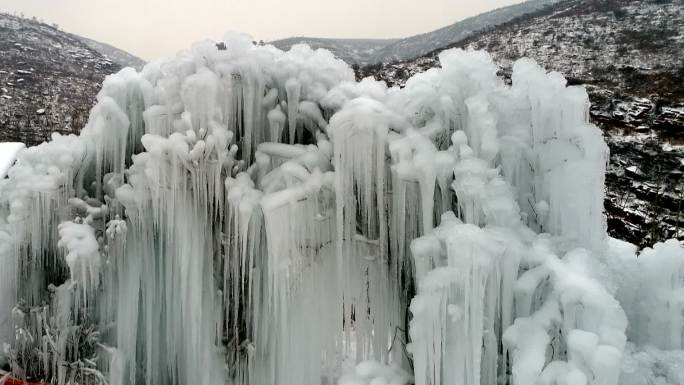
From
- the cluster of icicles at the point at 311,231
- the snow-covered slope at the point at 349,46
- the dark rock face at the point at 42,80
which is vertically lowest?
the cluster of icicles at the point at 311,231

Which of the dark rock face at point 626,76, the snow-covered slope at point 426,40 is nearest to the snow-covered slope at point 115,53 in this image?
the snow-covered slope at point 426,40

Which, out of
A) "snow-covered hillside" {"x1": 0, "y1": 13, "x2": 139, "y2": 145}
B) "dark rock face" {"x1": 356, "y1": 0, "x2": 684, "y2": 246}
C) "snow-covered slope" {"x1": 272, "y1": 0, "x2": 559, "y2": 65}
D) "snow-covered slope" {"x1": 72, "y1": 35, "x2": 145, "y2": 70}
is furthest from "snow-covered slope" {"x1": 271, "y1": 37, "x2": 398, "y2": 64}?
"dark rock face" {"x1": 356, "y1": 0, "x2": 684, "y2": 246}

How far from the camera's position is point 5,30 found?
143 ft

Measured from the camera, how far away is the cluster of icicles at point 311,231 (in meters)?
2.75

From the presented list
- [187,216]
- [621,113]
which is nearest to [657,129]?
[621,113]

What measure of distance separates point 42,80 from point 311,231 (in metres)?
37.5

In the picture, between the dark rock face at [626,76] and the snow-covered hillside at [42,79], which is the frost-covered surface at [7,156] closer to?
the dark rock face at [626,76]

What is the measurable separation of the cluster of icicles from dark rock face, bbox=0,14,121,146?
874 inches

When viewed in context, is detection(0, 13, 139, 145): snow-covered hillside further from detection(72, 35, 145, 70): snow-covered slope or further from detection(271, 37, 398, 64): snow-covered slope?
detection(271, 37, 398, 64): snow-covered slope

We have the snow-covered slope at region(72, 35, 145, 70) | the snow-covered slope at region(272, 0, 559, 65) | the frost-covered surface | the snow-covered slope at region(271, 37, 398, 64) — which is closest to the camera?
the frost-covered surface

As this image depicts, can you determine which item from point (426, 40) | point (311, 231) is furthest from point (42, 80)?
point (426, 40)

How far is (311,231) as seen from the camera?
11.4 ft

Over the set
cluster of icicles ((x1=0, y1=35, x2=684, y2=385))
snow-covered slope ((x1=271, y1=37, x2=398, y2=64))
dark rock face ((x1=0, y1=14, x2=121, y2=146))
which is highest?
snow-covered slope ((x1=271, y1=37, x2=398, y2=64))

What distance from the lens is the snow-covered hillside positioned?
26000mm
